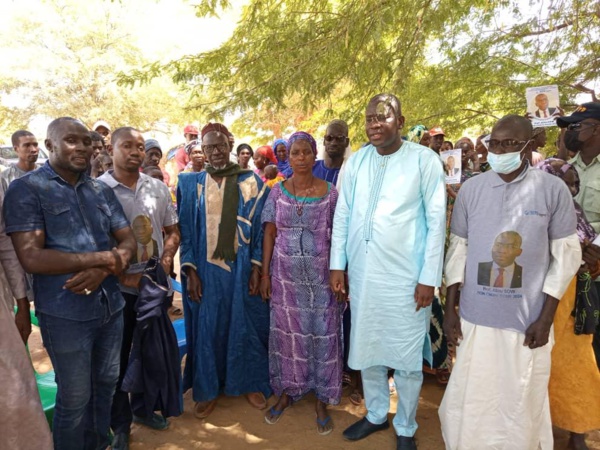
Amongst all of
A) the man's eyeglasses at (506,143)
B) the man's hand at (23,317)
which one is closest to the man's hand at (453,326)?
→ the man's eyeglasses at (506,143)

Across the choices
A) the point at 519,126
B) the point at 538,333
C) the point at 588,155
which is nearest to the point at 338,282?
the point at 538,333

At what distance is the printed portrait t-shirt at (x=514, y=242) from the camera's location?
2256mm

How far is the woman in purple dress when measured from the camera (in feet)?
9.77

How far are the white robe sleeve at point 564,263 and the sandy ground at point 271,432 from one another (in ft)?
4.51

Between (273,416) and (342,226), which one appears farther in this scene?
(273,416)

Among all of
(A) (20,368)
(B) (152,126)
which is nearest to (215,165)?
(A) (20,368)

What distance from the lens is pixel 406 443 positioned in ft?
9.08

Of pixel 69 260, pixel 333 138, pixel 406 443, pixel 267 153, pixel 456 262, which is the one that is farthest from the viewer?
pixel 267 153

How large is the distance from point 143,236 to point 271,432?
1711mm

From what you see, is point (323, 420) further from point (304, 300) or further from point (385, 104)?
point (385, 104)

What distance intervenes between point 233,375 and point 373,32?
316 cm

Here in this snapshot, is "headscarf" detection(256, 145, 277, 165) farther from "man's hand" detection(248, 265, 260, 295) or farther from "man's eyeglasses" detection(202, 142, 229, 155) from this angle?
"man's hand" detection(248, 265, 260, 295)

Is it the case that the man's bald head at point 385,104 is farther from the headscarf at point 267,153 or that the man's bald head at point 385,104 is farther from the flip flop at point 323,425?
the headscarf at point 267,153

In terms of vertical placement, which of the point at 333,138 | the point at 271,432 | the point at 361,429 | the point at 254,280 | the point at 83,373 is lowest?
the point at 271,432
